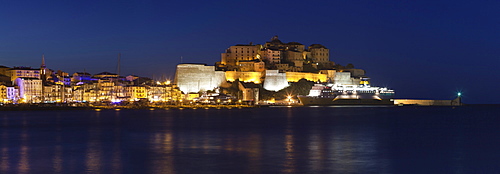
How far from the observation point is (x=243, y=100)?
48.7 m

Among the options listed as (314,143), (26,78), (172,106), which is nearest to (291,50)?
(172,106)

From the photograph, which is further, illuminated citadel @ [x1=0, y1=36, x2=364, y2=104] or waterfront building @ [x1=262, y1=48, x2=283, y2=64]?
waterfront building @ [x1=262, y1=48, x2=283, y2=64]

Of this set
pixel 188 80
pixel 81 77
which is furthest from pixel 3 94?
pixel 188 80

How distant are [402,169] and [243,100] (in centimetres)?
3873

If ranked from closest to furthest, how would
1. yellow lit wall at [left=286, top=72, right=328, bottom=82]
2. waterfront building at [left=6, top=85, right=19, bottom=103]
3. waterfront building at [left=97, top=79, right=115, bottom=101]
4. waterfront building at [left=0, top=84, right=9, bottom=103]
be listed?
waterfront building at [left=0, top=84, right=9, bottom=103], waterfront building at [left=6, top=85, right=19, bottom=103], waterfront building at [left=97, top=79, right=115, bottom=101], yellow lit wall at [left=286, top=72, right=328, bottom=82]

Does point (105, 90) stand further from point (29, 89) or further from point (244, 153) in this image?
point (244, 153)

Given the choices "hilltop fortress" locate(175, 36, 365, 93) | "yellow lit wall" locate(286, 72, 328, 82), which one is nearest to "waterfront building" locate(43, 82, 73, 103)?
"hilltop fortress" locate(175, 36, 365, 93)

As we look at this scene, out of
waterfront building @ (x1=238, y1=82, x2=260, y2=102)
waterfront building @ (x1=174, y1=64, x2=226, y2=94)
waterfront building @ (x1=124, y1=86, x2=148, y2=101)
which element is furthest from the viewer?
waterfront building @ (x1=124, y1=86, x2=148, y2=101)

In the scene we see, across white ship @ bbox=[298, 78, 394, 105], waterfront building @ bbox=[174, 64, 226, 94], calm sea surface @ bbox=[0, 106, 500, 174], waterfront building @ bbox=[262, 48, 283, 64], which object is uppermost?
waterfront building @ bbox=[262, 48, 283, 64]

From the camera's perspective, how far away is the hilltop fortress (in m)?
47.4

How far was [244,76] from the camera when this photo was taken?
162 ft

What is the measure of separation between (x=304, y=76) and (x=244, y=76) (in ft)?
24.2

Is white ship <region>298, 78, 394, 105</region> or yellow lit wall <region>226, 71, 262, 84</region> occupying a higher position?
yellow lit wall <region>226, 71, 262, 84</region>

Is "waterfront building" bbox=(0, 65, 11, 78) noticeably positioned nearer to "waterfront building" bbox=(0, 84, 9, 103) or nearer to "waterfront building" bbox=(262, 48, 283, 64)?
"waterfront building" bbox=(0, 84, 9, 103)
